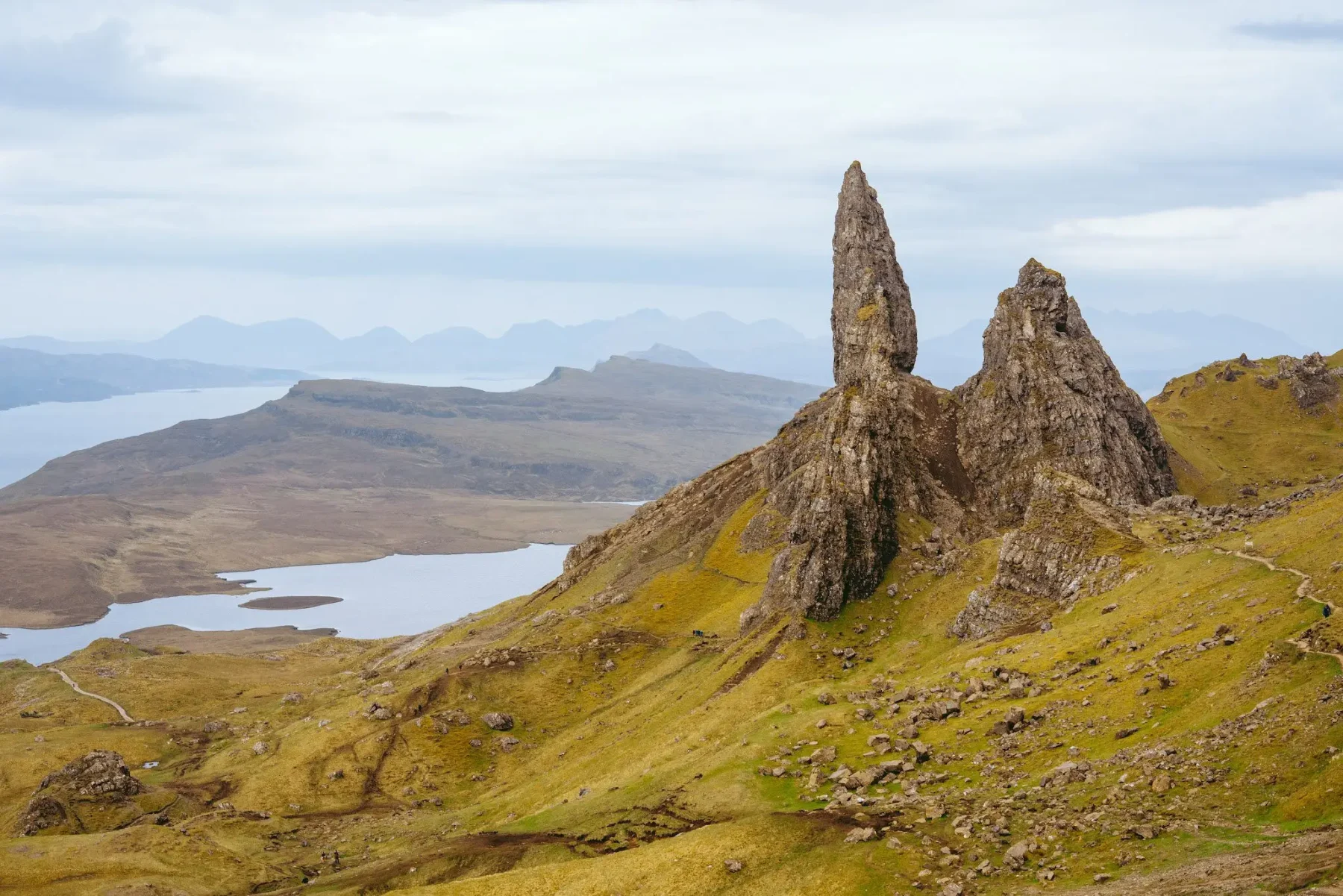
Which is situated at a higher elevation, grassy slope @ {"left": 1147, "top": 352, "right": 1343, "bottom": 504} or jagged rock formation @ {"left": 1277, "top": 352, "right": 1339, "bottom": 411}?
jagged rock formation @ {"left": 1277, "top": 352, "right": 1339, "bottom": 411}

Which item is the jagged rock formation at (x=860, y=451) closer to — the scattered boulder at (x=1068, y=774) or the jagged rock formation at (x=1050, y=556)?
the jagged rock formation at (x=1050, y=556)

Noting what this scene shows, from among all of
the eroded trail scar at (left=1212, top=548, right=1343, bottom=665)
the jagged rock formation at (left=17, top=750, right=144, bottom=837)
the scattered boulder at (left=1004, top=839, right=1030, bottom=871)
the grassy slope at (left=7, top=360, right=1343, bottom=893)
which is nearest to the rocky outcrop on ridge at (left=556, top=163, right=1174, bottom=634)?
the grassy slope at (left=7, top=360, right=1343, bottom=893)

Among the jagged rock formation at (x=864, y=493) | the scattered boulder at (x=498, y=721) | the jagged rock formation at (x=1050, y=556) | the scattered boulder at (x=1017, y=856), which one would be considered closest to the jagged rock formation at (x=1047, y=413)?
the jagged rock formation at (x=864, y=493)

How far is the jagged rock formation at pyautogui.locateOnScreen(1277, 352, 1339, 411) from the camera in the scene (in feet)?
591

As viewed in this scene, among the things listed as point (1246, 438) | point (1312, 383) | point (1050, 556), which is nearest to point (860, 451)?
point (1050, 556)

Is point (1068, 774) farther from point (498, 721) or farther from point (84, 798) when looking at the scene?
point (84, 798)

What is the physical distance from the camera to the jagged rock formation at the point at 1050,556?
95062 mm

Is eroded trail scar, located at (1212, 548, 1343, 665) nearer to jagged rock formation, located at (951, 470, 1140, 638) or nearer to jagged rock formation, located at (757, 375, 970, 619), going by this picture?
jagged rock formation, located at (951, 470, 1140, 638)

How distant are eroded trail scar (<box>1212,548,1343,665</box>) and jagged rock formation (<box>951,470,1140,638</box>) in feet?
38.9

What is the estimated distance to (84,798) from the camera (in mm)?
120812

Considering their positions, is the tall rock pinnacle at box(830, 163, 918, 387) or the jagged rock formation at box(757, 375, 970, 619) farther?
the tall rock pinnacle at box(830, 163, 918, 387)

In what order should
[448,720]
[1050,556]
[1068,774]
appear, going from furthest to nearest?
1. [448,720]
2. [1050,556]
3. [1068,774]

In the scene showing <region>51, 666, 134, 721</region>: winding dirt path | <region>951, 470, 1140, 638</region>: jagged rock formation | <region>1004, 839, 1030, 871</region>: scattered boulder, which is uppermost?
<region>951, 470, 1140, 638</region>: jagged rock formation

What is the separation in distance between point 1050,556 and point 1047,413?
52.9 metres
